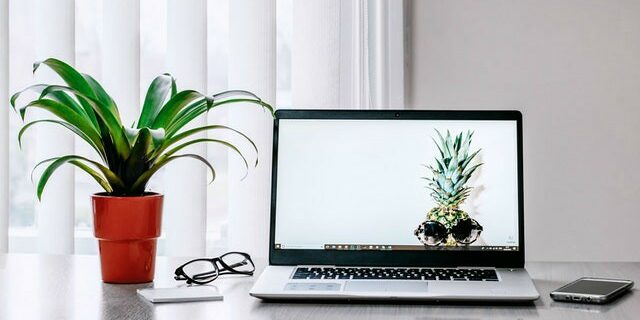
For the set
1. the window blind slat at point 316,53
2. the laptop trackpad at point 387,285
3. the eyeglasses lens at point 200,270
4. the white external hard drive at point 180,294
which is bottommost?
the white external hard drive at point 180,294

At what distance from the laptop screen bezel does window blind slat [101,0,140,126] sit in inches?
24.1

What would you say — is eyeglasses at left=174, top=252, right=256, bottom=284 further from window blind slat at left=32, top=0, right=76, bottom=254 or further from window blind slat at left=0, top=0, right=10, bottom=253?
window blind slat at left=0, top=0, right=10, bottom=253

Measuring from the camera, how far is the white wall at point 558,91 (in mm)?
1747

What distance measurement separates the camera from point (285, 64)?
1.75 metres

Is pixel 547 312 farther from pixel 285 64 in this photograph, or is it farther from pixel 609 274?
pixel 285 64

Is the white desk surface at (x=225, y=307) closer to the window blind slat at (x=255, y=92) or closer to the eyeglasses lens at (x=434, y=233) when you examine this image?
the eyeglasses lens at (x=434, y=233)

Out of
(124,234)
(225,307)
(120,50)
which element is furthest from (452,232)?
(120,50)

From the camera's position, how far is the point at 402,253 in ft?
3.84

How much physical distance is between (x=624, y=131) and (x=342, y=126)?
814 mm

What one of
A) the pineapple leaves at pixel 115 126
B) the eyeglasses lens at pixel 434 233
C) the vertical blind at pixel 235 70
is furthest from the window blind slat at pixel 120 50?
the eyeglasses lens at pixel 434 233

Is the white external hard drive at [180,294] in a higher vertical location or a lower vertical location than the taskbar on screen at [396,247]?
lower

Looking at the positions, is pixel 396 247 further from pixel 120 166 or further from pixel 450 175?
pixel 120 166

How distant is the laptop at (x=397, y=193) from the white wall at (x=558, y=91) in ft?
1.99

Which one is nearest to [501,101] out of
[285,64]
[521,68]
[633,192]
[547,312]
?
[521,68]
